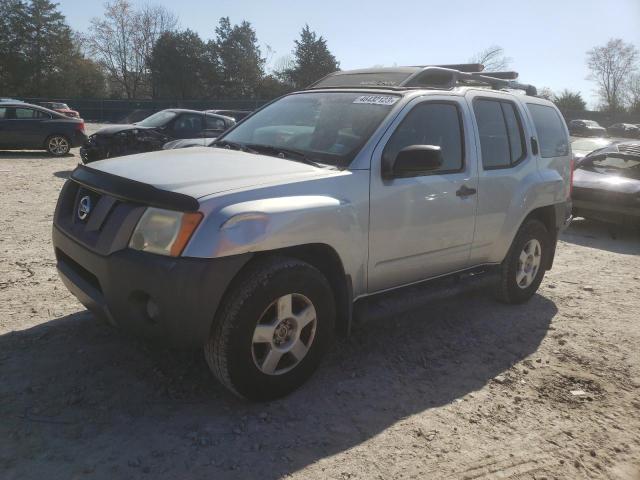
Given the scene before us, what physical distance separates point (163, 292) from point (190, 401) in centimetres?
83

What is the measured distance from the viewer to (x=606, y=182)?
853cm

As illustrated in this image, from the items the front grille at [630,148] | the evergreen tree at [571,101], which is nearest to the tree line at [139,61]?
the evergreen tree at [571,101]

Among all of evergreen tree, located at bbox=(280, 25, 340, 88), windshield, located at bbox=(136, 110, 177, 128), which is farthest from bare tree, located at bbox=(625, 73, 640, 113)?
windshield, located at bbox=(136, 110, 177, 128)

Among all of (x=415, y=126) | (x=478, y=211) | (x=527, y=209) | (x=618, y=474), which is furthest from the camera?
(x=527, y=209)

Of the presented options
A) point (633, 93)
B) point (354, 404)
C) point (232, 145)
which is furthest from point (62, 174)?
point (633, 93)

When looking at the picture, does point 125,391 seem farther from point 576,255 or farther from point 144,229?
point 576,255

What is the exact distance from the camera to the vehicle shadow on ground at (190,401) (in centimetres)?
254

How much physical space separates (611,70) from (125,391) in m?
84.5

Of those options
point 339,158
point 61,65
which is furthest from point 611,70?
point 339,158

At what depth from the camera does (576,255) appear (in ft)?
23.6

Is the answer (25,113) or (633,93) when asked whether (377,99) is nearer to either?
(25,113)

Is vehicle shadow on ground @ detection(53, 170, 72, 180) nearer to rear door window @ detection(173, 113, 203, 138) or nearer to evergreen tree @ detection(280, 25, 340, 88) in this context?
rear door window @ detection(173, 113, 203, 138)

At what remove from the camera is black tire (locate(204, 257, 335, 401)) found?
2.77m

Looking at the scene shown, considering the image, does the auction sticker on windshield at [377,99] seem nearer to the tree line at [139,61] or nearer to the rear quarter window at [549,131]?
the rear quarter window at [549,131]
